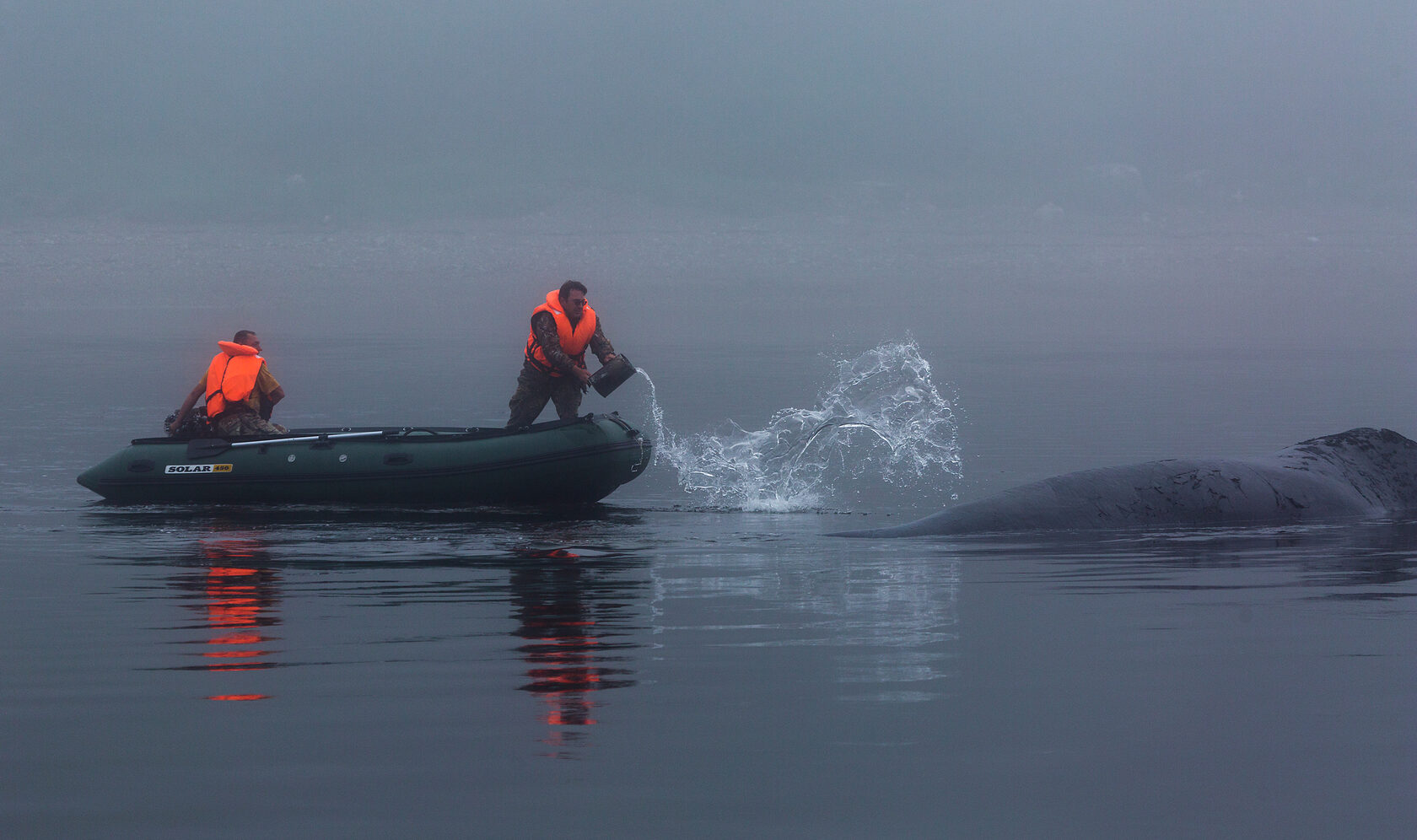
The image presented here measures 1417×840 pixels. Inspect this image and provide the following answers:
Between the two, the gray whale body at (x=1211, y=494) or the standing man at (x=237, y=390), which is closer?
the gray whale body at (x=1211, y=494)

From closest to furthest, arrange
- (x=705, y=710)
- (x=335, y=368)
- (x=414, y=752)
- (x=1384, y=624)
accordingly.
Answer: (x=414, y=752) < (x=705, y=710) < (x=1384, y=624) < (x=335, y=368)

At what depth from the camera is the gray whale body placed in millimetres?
15133

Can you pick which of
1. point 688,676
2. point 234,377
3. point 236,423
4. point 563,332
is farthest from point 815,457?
point 688,676

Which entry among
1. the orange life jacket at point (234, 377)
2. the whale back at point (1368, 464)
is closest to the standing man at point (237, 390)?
the orange life jacket at point (234, 377)

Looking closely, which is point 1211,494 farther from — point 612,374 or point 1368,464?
point 612,374

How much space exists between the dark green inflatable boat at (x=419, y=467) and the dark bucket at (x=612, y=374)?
513mm

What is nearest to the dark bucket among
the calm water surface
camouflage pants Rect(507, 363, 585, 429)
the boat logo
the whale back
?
camouflage pants Rect(507, 363, 585, 429)

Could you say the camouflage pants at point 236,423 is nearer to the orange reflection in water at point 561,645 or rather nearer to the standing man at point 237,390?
the standing man at point 237,390

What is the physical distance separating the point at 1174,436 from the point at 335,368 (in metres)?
45.2

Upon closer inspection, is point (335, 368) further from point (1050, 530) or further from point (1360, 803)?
point (1360, 803)

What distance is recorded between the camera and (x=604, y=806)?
665 centimetres

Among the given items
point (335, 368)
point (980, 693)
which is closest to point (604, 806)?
point (980, 693)

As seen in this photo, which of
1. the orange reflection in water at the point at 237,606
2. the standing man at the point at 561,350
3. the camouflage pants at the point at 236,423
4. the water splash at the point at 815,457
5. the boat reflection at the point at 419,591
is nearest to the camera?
the boat reflection at the point at 419,591

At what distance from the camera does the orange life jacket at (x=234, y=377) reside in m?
19.4
